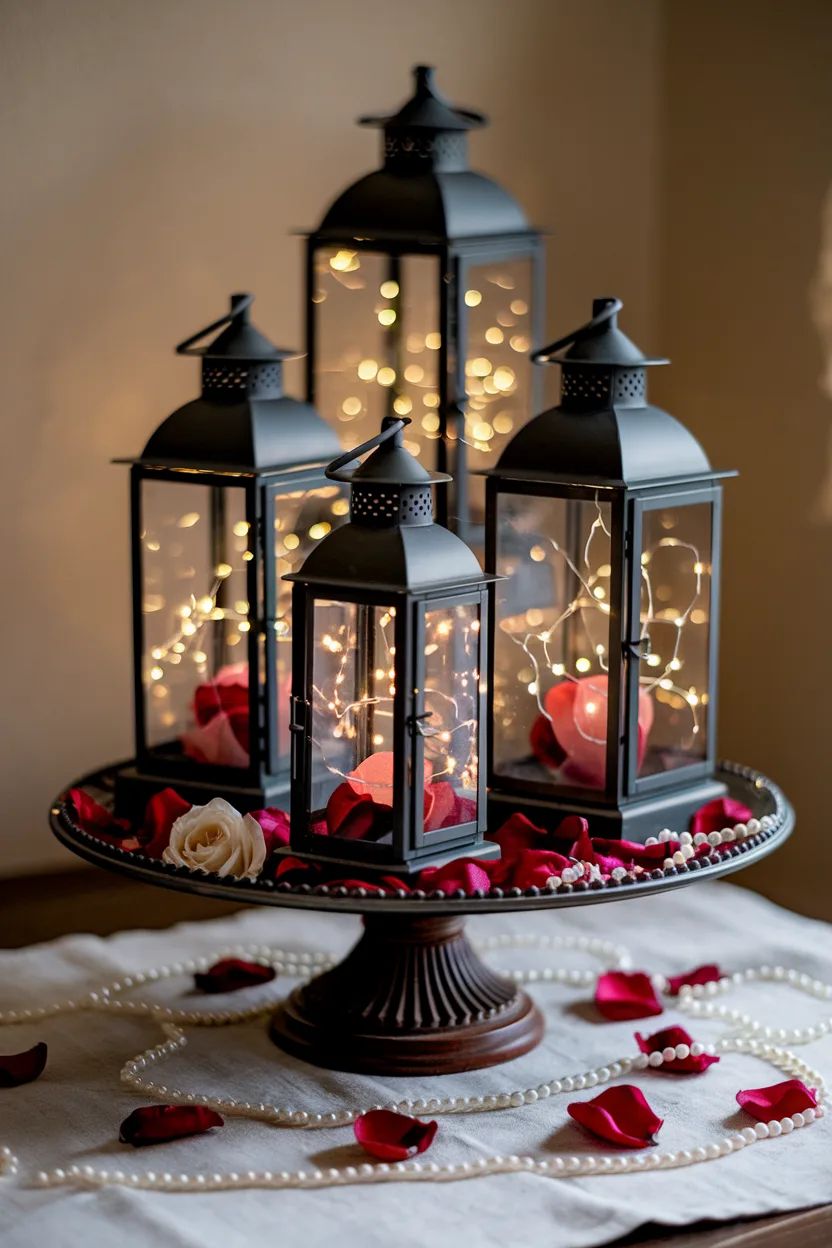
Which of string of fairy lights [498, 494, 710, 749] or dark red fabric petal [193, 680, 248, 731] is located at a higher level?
string of fairy lights [498, 494, 710, 749]

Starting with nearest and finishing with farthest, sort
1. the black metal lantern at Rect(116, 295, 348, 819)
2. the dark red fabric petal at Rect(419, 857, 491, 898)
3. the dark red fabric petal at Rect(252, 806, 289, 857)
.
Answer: the dark red fabric petal at Rect(419, 857, 491, 898) < the dark red fabric petal at Rect(252, 806, 289, 857) < the black metal lantern at Rect(116, 295, 348, 819)

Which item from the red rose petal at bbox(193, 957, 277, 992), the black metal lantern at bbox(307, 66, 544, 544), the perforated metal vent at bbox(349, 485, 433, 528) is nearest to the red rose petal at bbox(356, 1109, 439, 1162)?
the red rose petal at bbox(193, 957, 277, 992)

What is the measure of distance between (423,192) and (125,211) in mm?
665

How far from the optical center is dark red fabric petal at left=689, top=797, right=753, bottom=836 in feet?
6.17

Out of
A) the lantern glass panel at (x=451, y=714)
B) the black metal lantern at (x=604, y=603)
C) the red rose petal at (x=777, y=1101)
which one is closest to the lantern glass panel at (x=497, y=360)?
the black metal lantern at (x=604, y=603)

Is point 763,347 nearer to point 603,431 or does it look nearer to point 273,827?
point 603,431

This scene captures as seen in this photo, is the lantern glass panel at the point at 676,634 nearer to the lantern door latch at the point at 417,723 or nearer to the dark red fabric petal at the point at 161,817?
the lantern door latch at the point at 417,723

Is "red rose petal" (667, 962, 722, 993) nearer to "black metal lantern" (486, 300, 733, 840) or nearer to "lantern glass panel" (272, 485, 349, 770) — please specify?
"black metal lantern" (486, 300, 733, 840)

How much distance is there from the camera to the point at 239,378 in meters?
1.91

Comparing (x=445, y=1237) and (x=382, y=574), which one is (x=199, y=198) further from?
(x=445, y=1237)

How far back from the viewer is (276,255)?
106 inches

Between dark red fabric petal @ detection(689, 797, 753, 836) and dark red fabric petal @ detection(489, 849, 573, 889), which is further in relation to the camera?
dark red fabric petal @ detection(689, 797, 753, 836)

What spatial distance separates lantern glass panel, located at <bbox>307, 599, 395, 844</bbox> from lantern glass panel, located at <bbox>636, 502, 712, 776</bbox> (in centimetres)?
33

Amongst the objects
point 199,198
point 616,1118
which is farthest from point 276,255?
point 616,1118
